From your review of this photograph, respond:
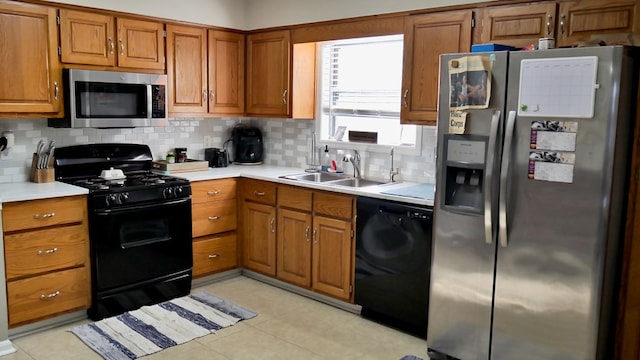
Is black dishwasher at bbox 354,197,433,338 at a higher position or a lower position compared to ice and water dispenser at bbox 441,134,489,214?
lower

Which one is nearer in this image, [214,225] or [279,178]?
[279,178]

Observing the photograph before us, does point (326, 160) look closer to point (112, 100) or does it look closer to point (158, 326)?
point (112, 100)

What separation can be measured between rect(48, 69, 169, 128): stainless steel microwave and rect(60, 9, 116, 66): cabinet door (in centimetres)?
12

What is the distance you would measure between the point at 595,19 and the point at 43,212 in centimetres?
335

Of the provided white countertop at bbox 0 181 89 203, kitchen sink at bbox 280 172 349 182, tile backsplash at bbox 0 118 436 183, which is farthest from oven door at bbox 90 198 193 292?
kitchen sink at bbox 280 172 349 182

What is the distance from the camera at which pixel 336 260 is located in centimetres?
388

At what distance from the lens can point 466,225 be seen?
2.90m

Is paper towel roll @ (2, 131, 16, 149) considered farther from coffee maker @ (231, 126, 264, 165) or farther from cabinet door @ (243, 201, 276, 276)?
coffee maker @ (231, 126, 264, 165)

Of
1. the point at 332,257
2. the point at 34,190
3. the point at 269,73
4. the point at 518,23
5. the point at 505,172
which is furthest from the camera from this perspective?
the point at 269,73

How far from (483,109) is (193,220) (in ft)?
7.88

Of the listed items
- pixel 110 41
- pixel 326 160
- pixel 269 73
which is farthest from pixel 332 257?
pixel 110 41

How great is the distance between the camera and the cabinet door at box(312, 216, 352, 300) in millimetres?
3809

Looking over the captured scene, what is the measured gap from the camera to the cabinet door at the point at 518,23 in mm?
3070

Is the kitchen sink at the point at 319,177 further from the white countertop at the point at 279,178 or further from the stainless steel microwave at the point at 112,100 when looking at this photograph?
the stainless steel microwave at the point at 112,100
